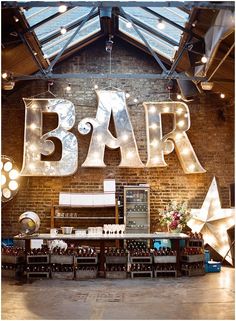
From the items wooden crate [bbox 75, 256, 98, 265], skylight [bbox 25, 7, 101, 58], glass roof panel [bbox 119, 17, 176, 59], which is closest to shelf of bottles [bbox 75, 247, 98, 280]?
wooden crate [bbox 75, 256, 98, 265]

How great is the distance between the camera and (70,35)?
10742mm

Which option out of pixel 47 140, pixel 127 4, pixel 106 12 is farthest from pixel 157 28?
pixel 127 4

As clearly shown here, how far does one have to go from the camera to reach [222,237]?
10531 millimetres

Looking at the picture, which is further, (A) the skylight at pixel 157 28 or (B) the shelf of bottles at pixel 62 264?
(A) the skylight at pixel 157 28

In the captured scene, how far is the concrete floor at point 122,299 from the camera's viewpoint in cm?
585

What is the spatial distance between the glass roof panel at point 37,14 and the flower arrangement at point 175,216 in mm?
4956

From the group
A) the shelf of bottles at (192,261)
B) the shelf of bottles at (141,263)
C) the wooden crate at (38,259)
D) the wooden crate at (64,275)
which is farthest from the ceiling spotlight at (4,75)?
the shelf of bottles at (192,261)

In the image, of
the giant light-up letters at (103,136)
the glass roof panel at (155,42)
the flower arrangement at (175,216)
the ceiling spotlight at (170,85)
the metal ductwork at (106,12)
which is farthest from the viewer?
the ceiling spotlight at (170,85)

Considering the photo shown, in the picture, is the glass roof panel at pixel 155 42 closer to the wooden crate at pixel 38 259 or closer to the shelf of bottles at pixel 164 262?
the shelf of bottles at pixel 164 262

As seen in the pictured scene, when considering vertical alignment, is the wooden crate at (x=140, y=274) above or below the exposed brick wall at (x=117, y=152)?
below

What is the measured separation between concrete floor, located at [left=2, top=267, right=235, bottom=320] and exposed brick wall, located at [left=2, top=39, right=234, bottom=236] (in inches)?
121

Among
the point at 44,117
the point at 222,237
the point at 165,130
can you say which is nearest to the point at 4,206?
the point at 44,117

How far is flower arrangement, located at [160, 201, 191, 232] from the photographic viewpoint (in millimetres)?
10188

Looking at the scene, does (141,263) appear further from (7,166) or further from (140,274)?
(7,166)
